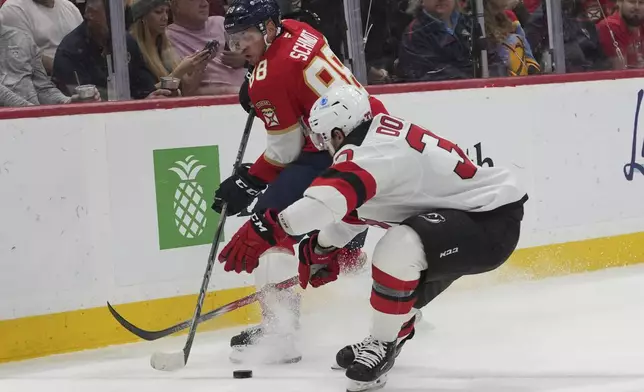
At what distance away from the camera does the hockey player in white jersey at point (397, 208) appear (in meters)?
2.76

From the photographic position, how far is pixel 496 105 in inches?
182

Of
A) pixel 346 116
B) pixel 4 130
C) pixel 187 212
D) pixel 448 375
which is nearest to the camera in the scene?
pixel 346 116

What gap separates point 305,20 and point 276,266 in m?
1.33

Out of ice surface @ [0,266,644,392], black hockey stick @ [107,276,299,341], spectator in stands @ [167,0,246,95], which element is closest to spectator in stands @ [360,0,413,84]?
spectator in stands @ [167,0,246,95]

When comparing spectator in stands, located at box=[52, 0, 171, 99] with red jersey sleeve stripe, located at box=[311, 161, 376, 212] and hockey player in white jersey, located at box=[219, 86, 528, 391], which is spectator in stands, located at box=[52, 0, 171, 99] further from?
red jersey sleeve stripe, located at box=[311, 161, 376, 212]

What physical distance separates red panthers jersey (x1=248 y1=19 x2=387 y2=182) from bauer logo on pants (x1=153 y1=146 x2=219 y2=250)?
0.63m

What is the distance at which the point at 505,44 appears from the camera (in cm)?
500

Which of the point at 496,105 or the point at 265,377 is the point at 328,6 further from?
the point at 265,377

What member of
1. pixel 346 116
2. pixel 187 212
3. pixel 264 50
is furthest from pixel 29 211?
pixel 346 116

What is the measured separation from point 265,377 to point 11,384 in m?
0.81

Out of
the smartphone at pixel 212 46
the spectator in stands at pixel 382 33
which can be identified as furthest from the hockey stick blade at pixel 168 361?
the spectator in stands at pixel 382 33

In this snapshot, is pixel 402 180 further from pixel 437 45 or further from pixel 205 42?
pixel 437 45

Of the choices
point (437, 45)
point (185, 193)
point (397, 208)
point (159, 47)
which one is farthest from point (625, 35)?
point (397, 208)

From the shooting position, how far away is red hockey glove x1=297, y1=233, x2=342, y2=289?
3.16 metres
